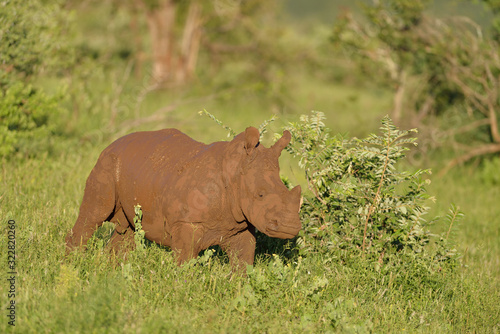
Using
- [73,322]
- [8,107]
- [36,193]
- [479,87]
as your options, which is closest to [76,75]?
[8,107]

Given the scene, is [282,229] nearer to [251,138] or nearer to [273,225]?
[273,225]

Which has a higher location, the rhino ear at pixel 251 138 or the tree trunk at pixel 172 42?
the rhino ear at pixel 251 138

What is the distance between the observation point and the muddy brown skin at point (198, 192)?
4.55 m

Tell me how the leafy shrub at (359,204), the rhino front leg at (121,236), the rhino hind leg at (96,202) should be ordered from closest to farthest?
the rhino hind leg at (96,202), the rhino front leg at (121,236), the leafy shrub at (359,204)

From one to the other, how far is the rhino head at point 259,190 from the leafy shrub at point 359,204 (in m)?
1.06

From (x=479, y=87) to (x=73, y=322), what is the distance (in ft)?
32.8

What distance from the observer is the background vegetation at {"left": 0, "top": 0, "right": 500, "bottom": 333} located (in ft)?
15.1

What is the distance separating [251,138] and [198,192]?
61cm

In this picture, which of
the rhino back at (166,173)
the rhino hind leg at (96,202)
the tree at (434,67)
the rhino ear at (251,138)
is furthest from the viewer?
the tree at (434,67)

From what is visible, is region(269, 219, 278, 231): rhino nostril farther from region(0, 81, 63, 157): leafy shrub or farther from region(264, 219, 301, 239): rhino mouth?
region(0, 81, 63, 157): leafy shrub

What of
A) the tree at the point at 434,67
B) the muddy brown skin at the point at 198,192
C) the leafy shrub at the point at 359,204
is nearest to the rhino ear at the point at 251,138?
the muddy brown skin at the point at 198,192

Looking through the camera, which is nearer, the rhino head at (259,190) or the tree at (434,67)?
the rhino head at (259,190)

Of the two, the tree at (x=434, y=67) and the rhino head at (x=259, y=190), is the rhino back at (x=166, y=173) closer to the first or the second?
the rhino head at (x=259, y=190)

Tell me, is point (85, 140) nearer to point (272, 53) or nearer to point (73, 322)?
point (73, 322)
